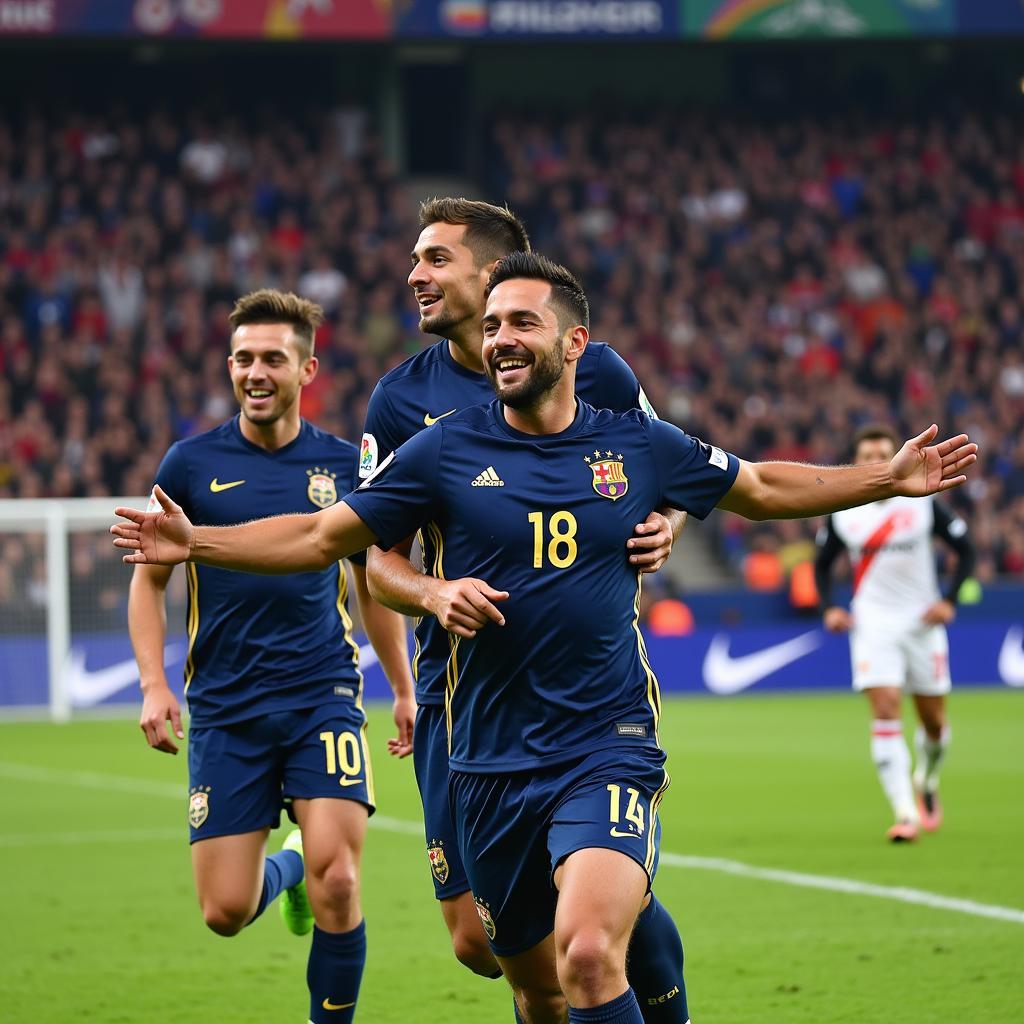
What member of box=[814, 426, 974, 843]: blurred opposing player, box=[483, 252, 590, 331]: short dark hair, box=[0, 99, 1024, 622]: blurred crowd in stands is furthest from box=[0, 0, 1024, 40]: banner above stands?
box=[483, 252, 590, 331]: short dark hair

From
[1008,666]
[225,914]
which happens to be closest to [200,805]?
[225,914]

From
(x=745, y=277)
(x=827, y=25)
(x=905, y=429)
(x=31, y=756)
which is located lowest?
(x=31, y=756)

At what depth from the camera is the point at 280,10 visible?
29141 millimetres

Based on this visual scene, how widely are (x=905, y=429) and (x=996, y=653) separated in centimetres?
654

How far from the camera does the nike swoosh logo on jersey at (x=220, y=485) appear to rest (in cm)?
718

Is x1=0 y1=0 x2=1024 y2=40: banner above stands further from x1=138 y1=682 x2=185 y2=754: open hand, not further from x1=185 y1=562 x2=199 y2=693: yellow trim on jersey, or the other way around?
x1=138 y1=682 x2=185 y2=754: open hand

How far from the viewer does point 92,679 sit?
20953mm

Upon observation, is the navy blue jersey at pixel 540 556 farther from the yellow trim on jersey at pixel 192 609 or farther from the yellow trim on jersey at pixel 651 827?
the yellow trim on jersey at pixel 192 609

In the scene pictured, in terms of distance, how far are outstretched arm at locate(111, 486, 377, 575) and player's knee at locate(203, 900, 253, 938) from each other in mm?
1927

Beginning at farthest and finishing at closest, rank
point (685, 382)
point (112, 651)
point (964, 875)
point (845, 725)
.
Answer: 1. point (685, 382)
2. point (112, 651)
3. point (845, 725)
4. point (964, 875)

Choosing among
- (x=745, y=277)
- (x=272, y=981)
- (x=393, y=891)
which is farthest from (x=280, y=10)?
(x=272, y=981)

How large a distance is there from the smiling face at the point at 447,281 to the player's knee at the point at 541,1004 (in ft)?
6.76

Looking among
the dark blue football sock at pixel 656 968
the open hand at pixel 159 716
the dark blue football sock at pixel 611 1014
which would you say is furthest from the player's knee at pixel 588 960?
the open hand at pixel 159 716

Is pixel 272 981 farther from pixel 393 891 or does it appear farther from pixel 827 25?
pixel 827 25
